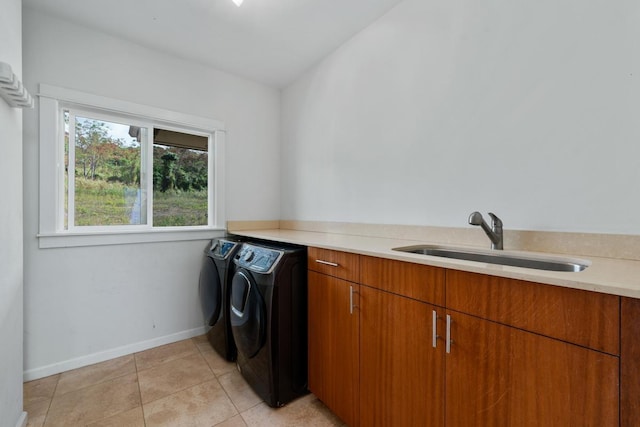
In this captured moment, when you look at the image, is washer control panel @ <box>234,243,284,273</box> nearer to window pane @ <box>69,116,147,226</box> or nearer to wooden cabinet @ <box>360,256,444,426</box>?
wooden cabinet @ <box>360,256,444,426</box>

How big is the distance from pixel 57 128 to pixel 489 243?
298 centimetres

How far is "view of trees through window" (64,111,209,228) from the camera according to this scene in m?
2.10

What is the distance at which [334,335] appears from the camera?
1438 mm

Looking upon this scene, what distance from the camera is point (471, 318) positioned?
0.90 m

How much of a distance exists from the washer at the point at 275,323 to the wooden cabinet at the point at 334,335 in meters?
0.07

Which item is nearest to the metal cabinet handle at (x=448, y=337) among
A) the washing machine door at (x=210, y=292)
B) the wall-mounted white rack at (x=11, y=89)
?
the washing machine door at (x=210, y=292)

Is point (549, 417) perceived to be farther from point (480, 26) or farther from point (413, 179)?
point (480, 26)

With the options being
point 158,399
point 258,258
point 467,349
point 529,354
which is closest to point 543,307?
point 529,354

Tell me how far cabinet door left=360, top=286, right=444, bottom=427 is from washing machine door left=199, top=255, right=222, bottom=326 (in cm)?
128

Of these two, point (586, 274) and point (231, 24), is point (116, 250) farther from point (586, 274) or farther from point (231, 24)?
point (586, 274)

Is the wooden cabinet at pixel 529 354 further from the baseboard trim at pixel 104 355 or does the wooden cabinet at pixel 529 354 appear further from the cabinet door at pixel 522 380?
the baseboard trim at pixel 104 355

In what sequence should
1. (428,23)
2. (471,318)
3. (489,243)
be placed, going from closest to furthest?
(471,318), (489,243), (428,23)

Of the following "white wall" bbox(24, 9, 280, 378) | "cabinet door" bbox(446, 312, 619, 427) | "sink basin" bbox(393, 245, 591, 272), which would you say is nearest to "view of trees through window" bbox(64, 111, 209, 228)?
"white wall" bbox(24, 9, 280, 378)

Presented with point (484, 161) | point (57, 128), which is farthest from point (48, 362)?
point (484, 161)
